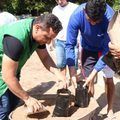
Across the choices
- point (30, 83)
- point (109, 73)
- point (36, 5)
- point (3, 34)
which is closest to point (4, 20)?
point (3, 34)

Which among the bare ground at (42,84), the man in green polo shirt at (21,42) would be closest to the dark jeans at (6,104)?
the man in green polo shirt at (21,42)

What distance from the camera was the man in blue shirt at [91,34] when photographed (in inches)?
158

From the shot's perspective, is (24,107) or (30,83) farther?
(30,83)

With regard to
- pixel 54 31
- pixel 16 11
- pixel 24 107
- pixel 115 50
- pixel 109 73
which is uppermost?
pixel 54 31

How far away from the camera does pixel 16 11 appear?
16.4 metres

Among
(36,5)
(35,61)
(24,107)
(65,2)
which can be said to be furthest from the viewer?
(36,5)

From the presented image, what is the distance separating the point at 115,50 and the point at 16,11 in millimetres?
13550

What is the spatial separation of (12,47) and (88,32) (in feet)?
5.14

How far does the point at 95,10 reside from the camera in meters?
3.93

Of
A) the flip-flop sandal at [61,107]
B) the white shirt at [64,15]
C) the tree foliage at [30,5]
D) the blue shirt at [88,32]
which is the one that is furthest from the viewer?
the tree foliage at [30,5]

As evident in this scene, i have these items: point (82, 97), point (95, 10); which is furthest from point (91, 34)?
point (82, 97)

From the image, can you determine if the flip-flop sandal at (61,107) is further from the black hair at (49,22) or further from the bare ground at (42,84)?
the bare ground at (42,84)

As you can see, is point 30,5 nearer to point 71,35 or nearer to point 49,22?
point 71,35

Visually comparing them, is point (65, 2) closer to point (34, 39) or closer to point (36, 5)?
point (34, 39)
